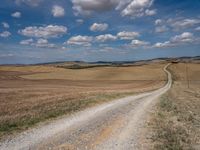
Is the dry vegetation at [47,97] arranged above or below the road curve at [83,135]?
below

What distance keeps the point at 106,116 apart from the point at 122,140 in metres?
6.38

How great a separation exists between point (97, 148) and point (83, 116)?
7822 millimetres

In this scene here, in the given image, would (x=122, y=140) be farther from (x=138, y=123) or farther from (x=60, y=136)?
(x=138, y=123)

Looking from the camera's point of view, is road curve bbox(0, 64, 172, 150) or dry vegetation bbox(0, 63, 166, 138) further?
dry vegetation bbox(0, 63, 166, 138)

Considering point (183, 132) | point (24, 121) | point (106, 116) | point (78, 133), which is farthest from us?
point (106, 116)

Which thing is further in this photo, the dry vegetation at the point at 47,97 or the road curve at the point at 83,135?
the dry vegetation at the point at 47,97

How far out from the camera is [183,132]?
48.2ft

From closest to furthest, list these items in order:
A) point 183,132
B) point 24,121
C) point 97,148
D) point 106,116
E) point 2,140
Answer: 1. point 97,148
2. point 2,140
3. point 183,132
4. point 24,121
5. point 106,116

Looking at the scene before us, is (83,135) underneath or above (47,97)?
above

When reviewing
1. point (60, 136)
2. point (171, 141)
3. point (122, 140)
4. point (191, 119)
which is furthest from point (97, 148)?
point (191, 119)

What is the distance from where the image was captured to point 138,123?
54.7 feet

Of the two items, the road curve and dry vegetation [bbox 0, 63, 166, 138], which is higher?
the road curve

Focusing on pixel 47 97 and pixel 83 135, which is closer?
pixel 83 135

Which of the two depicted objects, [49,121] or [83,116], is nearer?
[49,121]
